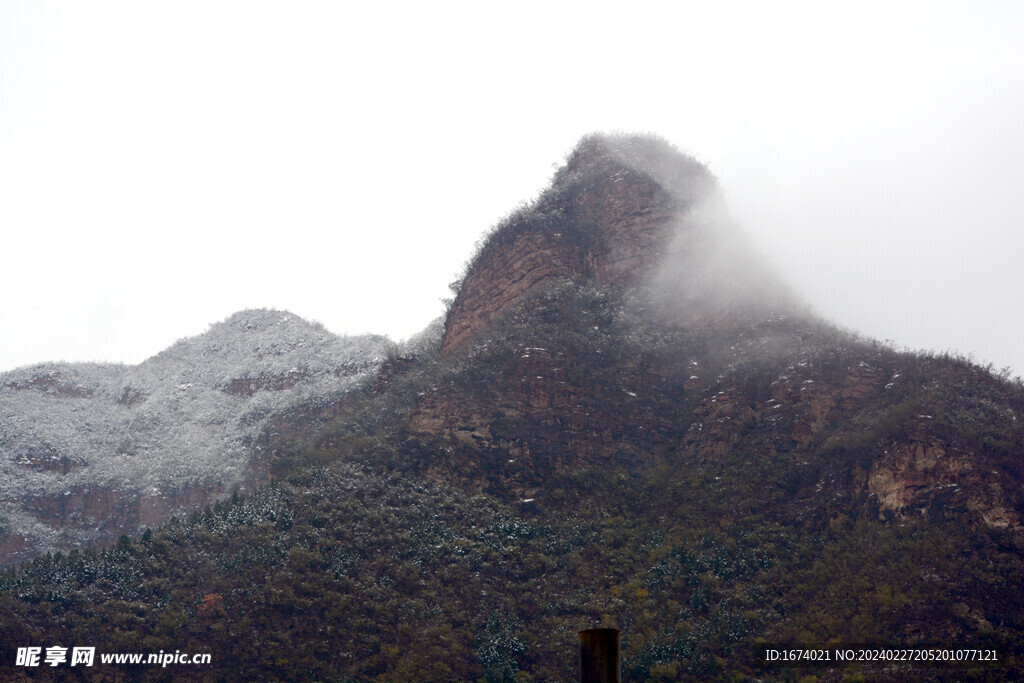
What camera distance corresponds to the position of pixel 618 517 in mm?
36406

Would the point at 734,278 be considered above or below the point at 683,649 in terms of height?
above

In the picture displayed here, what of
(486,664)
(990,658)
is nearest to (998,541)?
(990,658)

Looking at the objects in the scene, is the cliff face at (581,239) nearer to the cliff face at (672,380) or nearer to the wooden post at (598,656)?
the cliff face at (672,380)

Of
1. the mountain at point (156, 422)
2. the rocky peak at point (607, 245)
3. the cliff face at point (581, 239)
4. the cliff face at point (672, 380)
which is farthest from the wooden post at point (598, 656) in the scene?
the mountain at point (156, 422)

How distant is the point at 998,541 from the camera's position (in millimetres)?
29344

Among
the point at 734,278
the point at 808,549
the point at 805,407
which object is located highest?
the point at 734,278

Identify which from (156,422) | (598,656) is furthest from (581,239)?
(598,656)

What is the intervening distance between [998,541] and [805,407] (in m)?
9.49

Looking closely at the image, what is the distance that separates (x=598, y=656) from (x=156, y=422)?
2560 inches

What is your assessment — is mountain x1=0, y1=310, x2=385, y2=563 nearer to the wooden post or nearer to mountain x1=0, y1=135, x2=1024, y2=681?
→ mountain x1=0, y1=135, x2=1024, y2=681

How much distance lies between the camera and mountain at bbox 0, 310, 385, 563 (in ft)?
184

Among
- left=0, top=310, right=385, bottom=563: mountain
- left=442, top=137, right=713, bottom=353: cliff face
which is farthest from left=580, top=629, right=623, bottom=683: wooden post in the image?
left=0, top=310, right=385, bottom=563: mountain

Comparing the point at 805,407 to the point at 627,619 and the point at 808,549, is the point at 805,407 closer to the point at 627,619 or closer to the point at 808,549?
the point at 808,549

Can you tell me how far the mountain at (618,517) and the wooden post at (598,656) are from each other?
22.5 m
